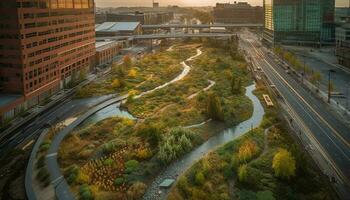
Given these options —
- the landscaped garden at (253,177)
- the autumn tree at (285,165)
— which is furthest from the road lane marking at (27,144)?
the autumn tree at (285,165)

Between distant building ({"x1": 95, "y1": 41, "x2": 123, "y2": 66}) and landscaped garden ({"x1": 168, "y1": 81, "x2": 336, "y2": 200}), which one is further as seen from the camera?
distant building ({"x1": 95, "y1": 41, "x2": 123, "y2": 66})

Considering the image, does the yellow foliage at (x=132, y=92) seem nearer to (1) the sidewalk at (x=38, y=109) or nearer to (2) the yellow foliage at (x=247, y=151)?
(1) the sidewalk at (x=38, y=109)

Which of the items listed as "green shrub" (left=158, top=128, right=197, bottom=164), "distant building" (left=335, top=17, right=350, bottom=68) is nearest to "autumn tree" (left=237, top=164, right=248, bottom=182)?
"green shrub" (left=158, top=128, right=197, bottom=164)

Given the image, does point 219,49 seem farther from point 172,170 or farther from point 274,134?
point 172,170

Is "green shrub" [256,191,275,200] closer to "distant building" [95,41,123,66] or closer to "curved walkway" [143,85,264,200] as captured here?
"curved walkway" [143,85,264,200]

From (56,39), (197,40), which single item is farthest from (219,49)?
(56,39)

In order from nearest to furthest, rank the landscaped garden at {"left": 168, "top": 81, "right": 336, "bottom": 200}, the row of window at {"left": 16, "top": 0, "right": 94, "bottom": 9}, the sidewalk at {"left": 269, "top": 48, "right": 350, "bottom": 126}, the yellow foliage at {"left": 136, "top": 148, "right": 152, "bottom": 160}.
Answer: the landscaped garden at {"left": 168, "top": 81, "right": 336, "bottom": 200}, the yellow foliage at {"left": 136, "top": 148, "right": 152, "bottom": 160}, the sidewalk at {"left": 269, "top": 48, "right": 350, "bottom": 126}, the row of window at {"left": 16, "top": 0, "right": 94, "bottom": 9}
